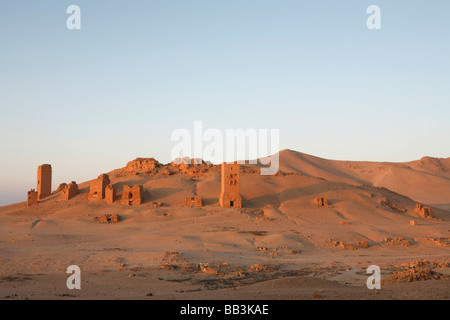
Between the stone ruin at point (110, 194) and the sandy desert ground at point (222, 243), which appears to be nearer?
the sandy desert ground at point (222, 243)

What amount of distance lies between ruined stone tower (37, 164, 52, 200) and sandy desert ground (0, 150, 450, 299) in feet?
4.05

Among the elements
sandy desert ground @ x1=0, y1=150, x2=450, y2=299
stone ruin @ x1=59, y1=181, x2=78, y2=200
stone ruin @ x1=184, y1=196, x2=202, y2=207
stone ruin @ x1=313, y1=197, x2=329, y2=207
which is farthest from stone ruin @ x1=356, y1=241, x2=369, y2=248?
stone ruin @ x1=59, y1=181, x2=78, y2=200

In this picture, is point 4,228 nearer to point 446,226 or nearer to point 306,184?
point 306,184

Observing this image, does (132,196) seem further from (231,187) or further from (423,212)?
(423,212)

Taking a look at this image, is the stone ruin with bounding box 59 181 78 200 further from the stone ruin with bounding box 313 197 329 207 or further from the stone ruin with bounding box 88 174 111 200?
the stone ruin with bounding box 313 197 329 207

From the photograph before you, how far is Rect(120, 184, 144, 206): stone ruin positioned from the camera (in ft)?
119

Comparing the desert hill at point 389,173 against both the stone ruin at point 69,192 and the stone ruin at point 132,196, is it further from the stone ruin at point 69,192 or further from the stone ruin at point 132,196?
the stone ruin at point 69,192

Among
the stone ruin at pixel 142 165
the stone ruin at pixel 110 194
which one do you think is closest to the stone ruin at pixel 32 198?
the stone ruin at pixel 110 194

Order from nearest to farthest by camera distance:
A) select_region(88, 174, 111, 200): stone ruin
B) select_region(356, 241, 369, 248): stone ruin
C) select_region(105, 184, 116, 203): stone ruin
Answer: select_region(356, 241, 369, 248): stone ruin → select_region(105, 184, 116, 203): stone ruin → select_region(88, 174, 111, 200): stone ruin

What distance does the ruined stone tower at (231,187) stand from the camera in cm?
3506

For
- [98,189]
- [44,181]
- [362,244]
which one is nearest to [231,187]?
[98,189]

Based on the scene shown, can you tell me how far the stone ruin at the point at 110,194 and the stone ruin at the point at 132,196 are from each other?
859 millimetres

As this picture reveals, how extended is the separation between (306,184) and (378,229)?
12861 mm

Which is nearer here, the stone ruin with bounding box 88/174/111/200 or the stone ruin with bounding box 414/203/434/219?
the stone ruin with bounding box 414/203/434/219
